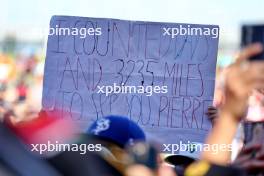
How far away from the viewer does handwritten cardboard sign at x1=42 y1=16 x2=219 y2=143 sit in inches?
191

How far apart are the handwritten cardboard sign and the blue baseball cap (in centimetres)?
282

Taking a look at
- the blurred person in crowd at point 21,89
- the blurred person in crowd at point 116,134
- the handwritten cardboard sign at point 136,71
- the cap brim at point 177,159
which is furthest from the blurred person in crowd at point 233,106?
the blurred person in crowd at point 21,89

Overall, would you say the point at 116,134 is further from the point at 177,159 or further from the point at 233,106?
the point at 177,159

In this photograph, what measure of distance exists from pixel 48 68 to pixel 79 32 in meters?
0.30

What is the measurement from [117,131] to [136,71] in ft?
9.66

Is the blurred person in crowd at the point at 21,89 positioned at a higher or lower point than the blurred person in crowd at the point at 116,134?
lower

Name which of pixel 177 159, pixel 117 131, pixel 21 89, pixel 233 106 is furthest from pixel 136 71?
pixel 21 89

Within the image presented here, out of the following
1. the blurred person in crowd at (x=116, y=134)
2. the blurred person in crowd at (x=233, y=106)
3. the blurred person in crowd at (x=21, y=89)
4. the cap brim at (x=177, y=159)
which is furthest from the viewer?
the blurred person in crowd at (x=21, y=89)

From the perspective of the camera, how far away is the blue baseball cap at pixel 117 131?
193cm

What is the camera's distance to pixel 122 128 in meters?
1.98

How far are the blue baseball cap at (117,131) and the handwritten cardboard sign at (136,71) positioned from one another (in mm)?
2818

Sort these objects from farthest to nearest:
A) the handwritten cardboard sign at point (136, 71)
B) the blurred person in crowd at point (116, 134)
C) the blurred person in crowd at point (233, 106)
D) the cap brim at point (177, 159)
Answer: the handwritten cardboard sign at point (136, 71), the cap brim at point (177, 159), the blurred person in crowd at point (116, 134), the blurred person in crowd at point (233, 106)

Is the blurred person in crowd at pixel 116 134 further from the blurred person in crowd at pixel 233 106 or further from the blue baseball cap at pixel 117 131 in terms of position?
the blurred person in crowd at pixel 233 106

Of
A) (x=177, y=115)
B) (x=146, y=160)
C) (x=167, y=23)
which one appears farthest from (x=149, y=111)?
(x=146, y=160)
